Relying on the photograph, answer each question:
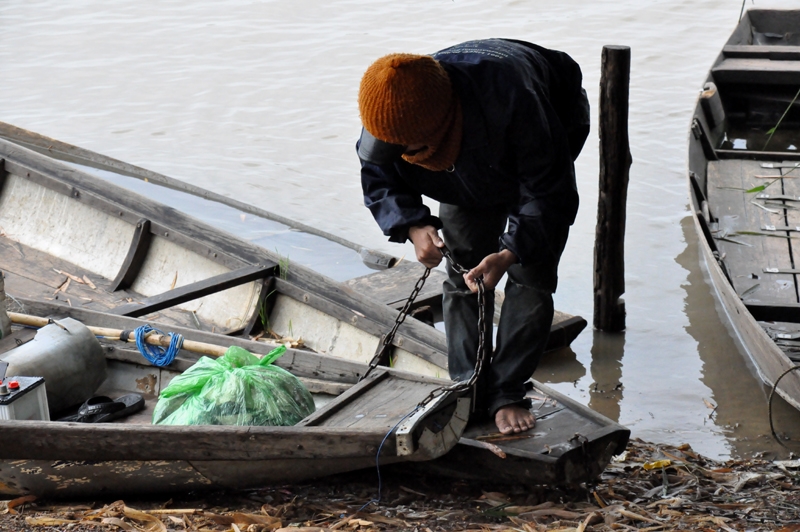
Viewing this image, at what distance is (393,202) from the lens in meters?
2.98

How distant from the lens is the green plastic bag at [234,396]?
3.25 metres

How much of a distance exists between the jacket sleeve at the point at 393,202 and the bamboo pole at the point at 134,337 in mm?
1263

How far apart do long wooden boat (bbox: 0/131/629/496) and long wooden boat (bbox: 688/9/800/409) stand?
1870mm

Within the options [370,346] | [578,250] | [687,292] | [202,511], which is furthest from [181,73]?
[202,511]

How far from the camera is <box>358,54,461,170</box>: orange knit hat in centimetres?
257

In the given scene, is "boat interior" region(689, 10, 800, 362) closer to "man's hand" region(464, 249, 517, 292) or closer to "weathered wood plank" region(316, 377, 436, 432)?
"weathered wood plank" region(316, 377, 436, 432)

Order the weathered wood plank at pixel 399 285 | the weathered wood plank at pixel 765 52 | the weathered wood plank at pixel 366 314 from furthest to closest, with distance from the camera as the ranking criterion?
1. the weathered wood plank at pixel 765 52
2. the weathered wood plank at pixel 399 285
3. the weathered wood plank at pixel 366 314

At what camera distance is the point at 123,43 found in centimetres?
1404

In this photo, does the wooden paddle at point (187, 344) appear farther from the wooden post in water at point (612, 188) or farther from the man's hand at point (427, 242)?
the wooden post in water at point (612, 188)

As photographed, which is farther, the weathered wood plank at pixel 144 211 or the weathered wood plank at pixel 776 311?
the weathered wood plank at pixel 144 211

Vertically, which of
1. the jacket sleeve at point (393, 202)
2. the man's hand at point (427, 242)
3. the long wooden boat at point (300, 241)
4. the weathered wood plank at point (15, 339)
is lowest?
the long wooden boat at point (300, 241)

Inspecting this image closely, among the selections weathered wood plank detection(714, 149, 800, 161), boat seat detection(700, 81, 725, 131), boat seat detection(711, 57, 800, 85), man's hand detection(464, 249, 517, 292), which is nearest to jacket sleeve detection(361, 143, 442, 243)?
man's hand detection(464, 249, 517, 292)

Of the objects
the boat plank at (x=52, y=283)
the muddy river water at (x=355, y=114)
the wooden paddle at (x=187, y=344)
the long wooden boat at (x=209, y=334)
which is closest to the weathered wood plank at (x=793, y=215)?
the muddy river water at (x=355, y=114)

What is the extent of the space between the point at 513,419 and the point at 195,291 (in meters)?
2.17
